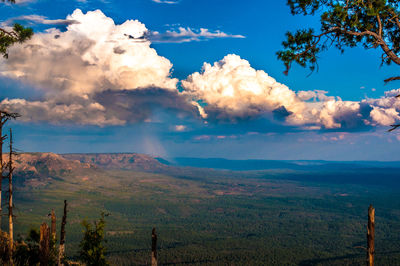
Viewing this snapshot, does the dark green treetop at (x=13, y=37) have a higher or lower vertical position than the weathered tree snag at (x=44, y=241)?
higher

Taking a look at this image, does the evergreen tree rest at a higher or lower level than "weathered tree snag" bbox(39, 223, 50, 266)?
lower

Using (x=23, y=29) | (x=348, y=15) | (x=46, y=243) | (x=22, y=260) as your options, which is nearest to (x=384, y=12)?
(x=348, y=15)

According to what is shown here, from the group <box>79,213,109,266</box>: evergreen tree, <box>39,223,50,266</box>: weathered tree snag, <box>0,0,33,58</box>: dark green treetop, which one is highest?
<box>0,0,33,58</box>: dark green treetop

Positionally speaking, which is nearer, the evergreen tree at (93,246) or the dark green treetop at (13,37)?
the dark green treetop at (13,37)

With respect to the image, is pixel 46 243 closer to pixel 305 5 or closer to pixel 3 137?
pixel 3 137

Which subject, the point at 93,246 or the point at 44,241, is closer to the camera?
the point at 44,241

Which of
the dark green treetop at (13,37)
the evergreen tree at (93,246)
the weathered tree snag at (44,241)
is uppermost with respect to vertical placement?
the dark green treetop at (13,37)

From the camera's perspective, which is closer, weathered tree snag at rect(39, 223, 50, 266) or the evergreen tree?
weathered tree snag at rect(39, 223, 50, 266)

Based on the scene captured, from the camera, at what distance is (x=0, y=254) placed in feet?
92.7

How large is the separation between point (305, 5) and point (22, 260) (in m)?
35.6

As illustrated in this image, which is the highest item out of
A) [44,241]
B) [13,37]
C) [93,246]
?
[13,37]

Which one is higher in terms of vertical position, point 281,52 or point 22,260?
point 281,52

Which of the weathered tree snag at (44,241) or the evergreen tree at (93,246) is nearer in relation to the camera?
the weathered tree snag at (44,241)

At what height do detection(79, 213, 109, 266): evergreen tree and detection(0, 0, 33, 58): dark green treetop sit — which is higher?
detection(0, 0, 33, 58): dark green treetop
